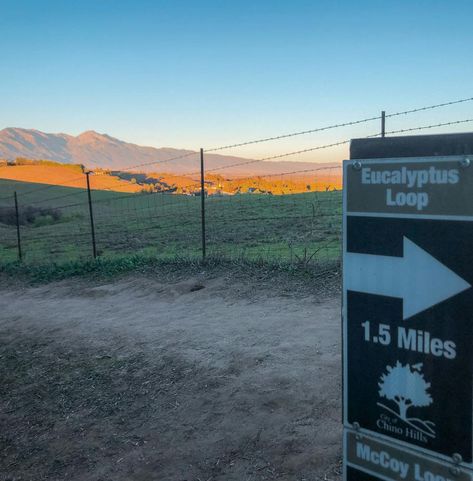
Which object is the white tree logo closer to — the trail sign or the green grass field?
the trail sign

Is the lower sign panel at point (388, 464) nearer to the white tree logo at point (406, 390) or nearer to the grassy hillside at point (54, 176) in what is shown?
the white tree logo at point (406, 390)

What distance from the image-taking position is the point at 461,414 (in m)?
1.30

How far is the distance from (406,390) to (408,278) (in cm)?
32

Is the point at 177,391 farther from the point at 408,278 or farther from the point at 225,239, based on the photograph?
the point at 225,239

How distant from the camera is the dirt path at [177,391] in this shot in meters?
3.29

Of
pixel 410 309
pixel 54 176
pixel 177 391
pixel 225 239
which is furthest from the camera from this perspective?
pixel 54 176

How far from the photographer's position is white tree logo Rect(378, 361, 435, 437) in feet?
4.42

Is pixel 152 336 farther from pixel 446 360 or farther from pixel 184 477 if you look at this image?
pixel 446 360

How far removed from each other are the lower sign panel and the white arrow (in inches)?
16.2

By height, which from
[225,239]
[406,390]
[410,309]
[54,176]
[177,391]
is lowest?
[177,391]

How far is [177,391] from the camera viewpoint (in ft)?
14.1

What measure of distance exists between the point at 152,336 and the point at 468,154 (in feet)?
16.3

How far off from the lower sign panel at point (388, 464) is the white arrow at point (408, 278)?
16.2 inches

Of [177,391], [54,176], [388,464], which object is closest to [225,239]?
[177,391]
